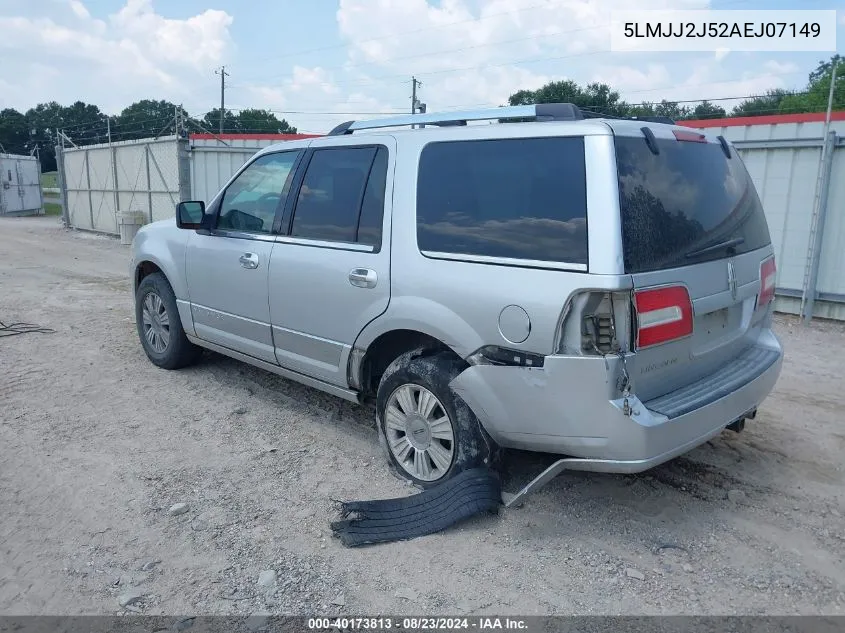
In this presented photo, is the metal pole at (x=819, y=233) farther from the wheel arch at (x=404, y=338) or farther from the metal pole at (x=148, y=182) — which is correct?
the metal pole at (x=148, y=182)

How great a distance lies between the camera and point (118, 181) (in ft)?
61.4

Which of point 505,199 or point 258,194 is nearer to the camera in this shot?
point 505,199

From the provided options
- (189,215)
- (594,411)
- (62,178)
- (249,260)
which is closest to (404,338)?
(594,411)

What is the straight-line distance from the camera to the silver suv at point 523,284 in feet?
9.67

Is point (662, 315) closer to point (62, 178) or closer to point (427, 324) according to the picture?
point (427, 324)

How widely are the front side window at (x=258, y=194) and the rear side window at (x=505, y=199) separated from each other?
4.39 feet

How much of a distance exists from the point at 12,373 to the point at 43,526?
2.98 metres

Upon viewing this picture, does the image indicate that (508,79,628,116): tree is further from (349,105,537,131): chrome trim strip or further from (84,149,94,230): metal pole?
(349,105,537,131): chrome trim strip

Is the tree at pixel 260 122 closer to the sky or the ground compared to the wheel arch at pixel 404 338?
closer to the sky

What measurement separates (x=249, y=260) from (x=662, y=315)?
287cm

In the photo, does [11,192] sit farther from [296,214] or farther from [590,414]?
[590,414]

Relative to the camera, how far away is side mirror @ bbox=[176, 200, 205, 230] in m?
5.11

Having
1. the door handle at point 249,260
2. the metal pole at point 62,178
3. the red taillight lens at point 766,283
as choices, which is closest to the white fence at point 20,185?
the metal pole at point 62,178

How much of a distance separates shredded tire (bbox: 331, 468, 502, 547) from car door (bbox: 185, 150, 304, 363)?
1617 mm
